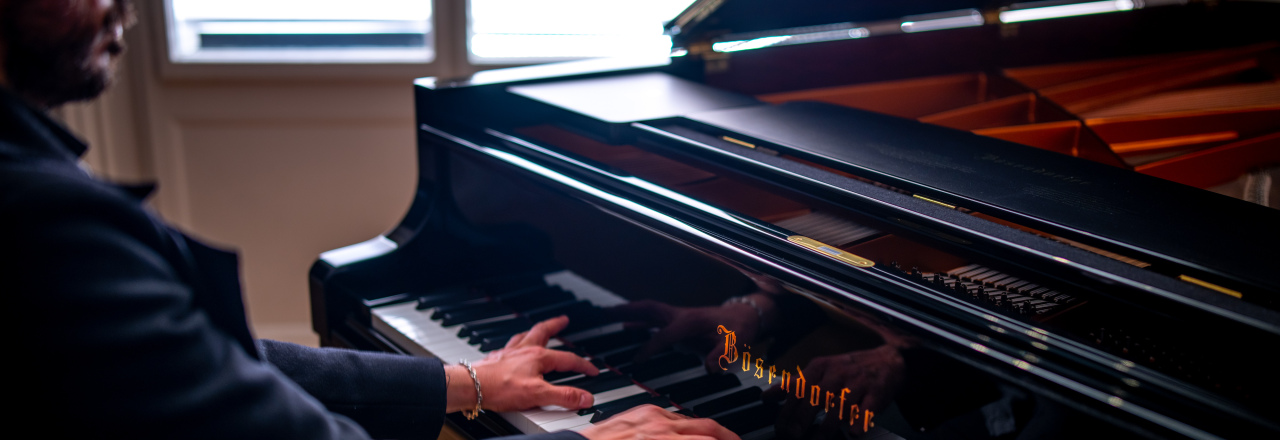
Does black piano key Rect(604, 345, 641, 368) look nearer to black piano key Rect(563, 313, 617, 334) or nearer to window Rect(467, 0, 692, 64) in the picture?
black piano key Rect(563, 313, 617, 334)

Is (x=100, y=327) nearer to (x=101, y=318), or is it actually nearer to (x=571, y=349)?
(x=101, y=318)

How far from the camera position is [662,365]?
4.11 ft

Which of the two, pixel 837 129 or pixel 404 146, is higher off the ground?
pixel 837 129

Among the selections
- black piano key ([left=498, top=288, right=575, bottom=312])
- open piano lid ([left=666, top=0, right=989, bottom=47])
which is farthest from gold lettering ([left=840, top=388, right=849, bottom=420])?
open piano lid ([left=666, top=0, right=989, bottom=47])

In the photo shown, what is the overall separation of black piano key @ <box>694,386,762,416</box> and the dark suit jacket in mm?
555

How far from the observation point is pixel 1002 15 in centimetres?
211

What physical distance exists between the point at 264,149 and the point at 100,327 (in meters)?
2.63

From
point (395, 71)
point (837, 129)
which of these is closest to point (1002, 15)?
point (837, 129)

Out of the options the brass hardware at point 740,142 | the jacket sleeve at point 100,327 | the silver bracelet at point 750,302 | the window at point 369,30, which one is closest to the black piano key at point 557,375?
the silver bracelet at point 750,302

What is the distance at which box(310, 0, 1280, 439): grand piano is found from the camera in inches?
32.8

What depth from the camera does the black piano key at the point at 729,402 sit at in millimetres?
1093

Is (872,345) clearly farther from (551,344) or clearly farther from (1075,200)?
(551,344)

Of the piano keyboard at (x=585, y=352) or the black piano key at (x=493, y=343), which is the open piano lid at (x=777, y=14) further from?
the black piano key at (x=493, y=343)

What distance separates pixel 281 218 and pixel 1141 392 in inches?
119
